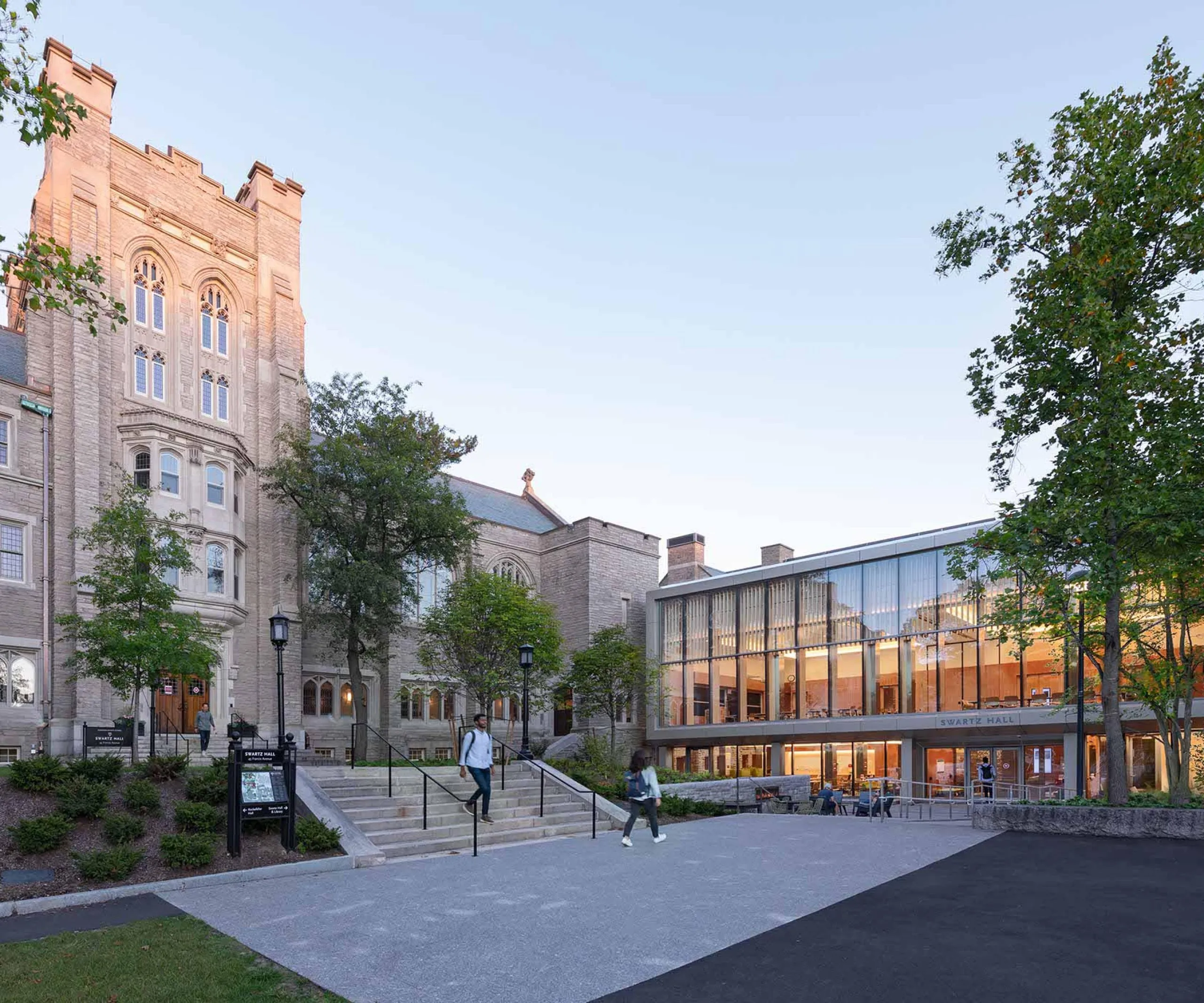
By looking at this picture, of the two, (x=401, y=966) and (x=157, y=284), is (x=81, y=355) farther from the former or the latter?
(x=401, y=966)

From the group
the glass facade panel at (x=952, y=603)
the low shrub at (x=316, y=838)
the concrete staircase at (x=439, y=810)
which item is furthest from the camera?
the glass facade panel at (x=952, y=603)

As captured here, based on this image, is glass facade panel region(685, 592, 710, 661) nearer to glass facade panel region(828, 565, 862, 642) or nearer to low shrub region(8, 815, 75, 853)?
glass facade panel region(828, 565, 862, 642)

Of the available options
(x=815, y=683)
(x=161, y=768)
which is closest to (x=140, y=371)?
(x=161, y=768)

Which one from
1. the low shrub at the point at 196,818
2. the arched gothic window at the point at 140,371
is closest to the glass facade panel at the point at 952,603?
the low shrub at the point at 196,818

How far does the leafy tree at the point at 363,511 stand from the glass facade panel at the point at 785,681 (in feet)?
48.9

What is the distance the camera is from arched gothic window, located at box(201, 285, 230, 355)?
104 ft

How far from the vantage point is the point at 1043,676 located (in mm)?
30359

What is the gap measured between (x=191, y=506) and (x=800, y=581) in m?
23.7

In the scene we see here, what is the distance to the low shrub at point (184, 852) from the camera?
1148 centimetres

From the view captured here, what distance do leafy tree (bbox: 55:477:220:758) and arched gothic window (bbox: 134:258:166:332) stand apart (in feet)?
41.0

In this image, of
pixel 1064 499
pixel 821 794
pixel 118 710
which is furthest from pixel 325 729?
pixel 1064 499

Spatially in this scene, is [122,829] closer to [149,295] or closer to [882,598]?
[149,295]

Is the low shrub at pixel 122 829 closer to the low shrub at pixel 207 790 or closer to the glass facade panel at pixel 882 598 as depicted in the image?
the low shrub at pixel 207 790

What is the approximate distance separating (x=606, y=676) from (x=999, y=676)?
15.3 metres
